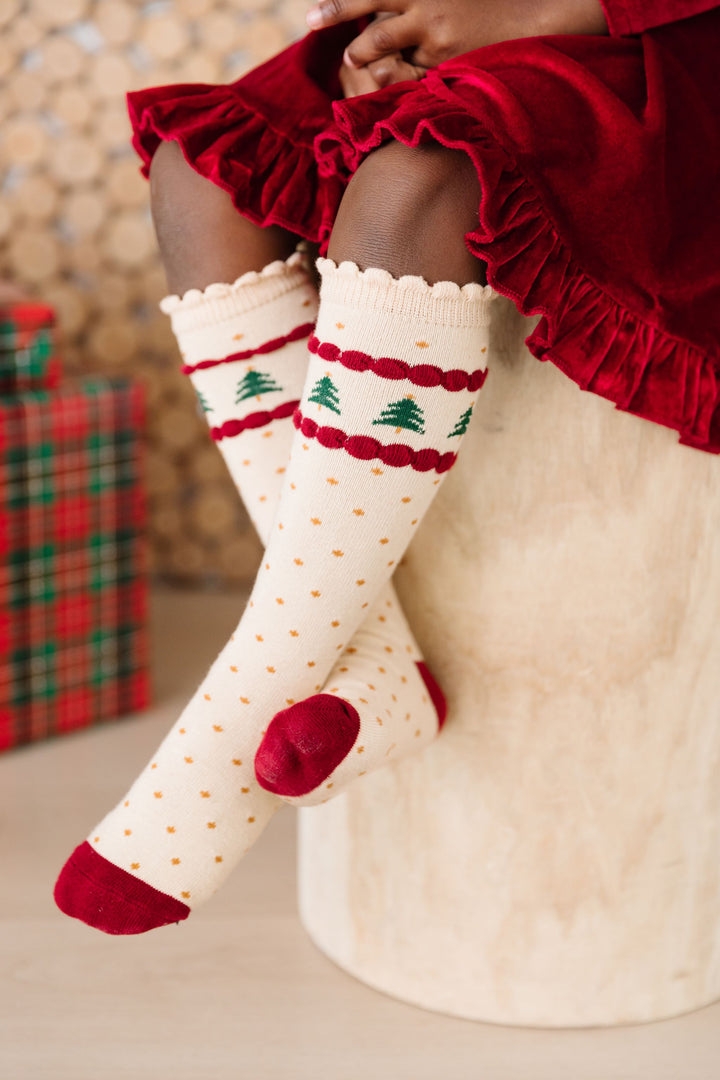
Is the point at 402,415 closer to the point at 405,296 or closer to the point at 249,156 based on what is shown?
the point at 405,296

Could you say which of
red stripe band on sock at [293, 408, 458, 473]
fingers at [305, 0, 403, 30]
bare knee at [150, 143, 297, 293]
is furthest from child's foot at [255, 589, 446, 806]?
fingers at [305, 0, 403, 30]

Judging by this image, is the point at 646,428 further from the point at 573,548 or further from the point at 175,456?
the point at 175,456

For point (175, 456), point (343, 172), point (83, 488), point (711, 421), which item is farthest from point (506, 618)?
point (175, 456)

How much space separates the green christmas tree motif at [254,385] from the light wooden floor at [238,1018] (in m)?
0.42

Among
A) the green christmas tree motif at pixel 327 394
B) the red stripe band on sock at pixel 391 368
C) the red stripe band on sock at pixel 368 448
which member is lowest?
the red stripe band on sock at pixel 368 448

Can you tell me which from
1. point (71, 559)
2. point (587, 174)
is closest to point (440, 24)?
point (587, 174)

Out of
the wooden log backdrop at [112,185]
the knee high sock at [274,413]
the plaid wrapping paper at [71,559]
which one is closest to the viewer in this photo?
the knee high sock at [274,413]

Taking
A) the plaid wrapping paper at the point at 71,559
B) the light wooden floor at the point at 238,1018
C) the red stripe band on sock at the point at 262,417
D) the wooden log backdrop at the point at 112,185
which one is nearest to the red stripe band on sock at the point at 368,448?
the red stripe band on sock at the point at 262,417

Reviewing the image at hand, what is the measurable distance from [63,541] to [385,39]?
0.72 metres

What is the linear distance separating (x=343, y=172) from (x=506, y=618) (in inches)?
11.5

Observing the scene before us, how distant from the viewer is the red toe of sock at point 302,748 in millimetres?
602

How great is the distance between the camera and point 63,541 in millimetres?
1209

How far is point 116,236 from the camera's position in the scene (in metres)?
1.61

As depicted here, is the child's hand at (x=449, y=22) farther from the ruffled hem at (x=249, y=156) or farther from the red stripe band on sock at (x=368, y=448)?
the red stripe band on sock at (x=368, y=448)
